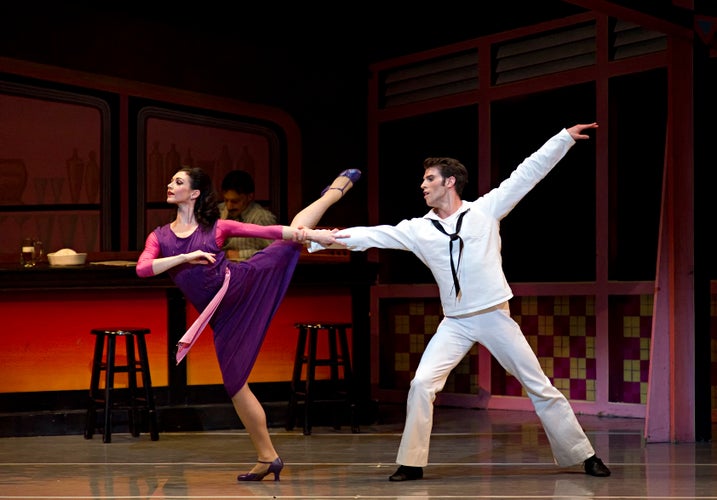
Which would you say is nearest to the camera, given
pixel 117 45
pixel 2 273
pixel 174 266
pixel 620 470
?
pixel 174 266

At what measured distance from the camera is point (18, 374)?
692 centimetres

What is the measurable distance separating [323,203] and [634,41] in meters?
3.33

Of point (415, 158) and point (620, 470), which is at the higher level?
point (415, 158)

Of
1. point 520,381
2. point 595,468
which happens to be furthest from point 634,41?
point 595,468

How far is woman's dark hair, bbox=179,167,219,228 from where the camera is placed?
5094mm

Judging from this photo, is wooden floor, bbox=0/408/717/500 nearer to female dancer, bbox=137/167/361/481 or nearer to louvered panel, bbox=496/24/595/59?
female dancer, bbox=137/167/361/481

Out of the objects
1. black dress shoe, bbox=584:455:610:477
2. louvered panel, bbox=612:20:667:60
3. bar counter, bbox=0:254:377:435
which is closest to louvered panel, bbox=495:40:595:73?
louvered panel, bbox=612:20:667:60

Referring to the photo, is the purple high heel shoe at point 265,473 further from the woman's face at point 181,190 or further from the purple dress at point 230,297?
the woman's face at point 181,190

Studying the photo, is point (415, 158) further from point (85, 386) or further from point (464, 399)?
point (85, 386)

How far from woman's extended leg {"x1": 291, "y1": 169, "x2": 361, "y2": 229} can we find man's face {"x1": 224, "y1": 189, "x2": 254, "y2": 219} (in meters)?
2.11

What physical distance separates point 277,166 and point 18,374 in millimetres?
3432

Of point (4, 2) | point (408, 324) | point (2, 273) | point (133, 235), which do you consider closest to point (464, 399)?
point (408, 324)

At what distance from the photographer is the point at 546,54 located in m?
8.09

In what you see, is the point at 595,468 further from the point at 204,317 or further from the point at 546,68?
the point at 546,68
